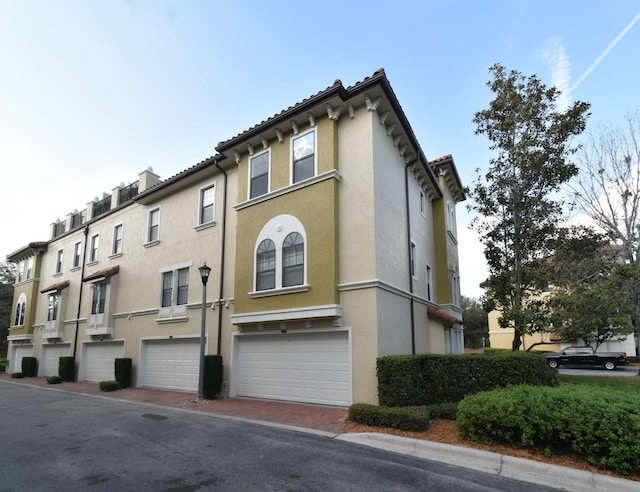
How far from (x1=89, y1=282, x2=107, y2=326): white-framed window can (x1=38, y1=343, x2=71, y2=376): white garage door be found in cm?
473

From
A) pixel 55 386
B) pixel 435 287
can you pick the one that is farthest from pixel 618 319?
pixel 55 386

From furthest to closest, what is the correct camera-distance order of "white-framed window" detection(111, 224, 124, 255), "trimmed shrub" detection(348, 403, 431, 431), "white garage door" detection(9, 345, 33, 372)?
"white garage door" detection(9, 345, 33, 372) → "white-framed window" detection(111, 224, 124, 255) → "trimmed shrub" detection(348, 403, 431, 431)

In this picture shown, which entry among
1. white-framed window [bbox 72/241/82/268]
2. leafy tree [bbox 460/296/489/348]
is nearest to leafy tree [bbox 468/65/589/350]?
white-framed window [bbox 72/241/82/268]

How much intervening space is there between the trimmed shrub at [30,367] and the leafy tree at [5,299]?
16753mm

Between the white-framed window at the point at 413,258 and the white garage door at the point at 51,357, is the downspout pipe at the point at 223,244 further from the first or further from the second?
the white garage door at the point at 51,357

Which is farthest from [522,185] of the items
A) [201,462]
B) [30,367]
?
[30,367]

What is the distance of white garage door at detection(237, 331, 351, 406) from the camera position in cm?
1059

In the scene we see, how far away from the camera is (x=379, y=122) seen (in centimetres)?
1193

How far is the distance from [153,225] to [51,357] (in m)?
12.9

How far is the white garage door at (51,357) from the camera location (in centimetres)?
2280

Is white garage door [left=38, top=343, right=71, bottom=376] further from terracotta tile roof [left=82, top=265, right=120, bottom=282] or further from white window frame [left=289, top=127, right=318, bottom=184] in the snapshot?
white window frame [left=289, top=127, right=318, bottom=184]

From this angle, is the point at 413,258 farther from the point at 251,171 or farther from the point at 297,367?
the point at 251,171

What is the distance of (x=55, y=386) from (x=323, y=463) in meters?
18.1

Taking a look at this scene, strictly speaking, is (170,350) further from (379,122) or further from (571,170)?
(571,170)
